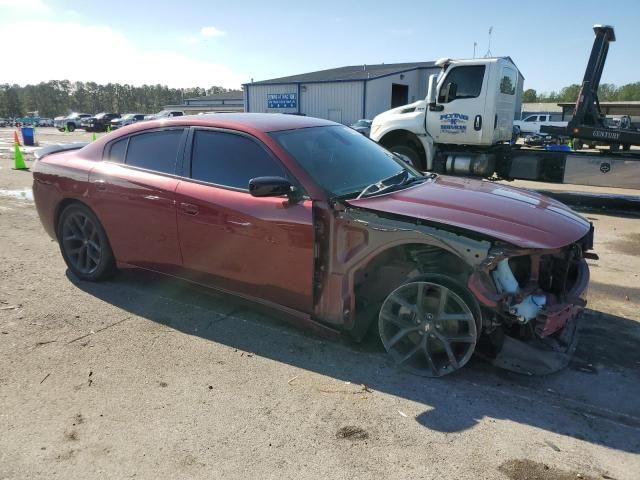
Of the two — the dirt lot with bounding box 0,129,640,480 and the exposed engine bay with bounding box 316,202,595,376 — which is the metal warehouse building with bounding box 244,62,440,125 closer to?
the dirt lot with bounding box 0,129,640,480

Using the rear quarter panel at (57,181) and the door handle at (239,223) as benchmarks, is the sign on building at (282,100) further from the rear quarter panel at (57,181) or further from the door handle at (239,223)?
the door handle at (239,223)

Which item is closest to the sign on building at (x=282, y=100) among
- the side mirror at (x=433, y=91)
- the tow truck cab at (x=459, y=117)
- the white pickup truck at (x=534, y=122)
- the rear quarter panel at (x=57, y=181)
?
the white pickup truck at (x=534, y=122)

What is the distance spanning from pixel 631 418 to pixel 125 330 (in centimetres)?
352

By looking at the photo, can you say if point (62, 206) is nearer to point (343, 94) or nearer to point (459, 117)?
point (459, 117)

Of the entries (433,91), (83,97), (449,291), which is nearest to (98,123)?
(433,91)

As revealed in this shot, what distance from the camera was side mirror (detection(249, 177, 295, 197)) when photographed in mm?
3316

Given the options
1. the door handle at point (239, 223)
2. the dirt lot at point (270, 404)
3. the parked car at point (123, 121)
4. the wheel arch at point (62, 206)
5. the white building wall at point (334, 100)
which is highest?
the white building wall at point (334, 100)

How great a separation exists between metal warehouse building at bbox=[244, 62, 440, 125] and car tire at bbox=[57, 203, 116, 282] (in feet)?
90.8

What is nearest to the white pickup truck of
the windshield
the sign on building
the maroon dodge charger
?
the sign on building

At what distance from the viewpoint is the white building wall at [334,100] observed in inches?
1225

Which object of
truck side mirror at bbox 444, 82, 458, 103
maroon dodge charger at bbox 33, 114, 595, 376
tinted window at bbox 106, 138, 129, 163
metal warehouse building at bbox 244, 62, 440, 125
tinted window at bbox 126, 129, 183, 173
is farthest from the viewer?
metal warehouse building at bbox 244, 62, 440, 125

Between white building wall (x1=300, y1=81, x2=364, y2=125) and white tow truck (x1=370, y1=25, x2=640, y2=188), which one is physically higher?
white building wall (x1=300, y1=81, x2=364, y2=125)

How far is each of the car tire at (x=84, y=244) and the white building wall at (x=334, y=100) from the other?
26.8 metres

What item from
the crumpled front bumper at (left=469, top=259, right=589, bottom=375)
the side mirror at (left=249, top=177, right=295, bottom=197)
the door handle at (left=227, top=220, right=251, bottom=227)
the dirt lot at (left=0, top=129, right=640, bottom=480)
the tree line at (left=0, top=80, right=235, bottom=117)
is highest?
the tree line at (left=0, top=80, right=235, bottom=117)
